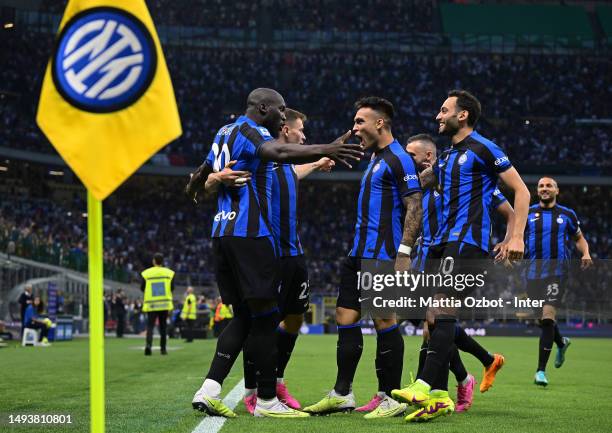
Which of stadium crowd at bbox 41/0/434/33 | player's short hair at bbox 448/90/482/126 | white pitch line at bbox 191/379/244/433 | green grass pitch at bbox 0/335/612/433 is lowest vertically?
green grass pitch at bbox 0/335/612/433

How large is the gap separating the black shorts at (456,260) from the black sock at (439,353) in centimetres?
21

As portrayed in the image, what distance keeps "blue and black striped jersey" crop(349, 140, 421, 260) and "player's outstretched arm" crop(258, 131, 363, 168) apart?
1.19 metres

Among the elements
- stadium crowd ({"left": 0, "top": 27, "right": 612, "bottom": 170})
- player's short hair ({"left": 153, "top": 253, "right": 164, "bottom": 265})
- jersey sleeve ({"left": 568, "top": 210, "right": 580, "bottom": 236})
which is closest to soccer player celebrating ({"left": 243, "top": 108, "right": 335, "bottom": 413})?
jersey sleeve ({"left": 568, "top": 210, "right": 580, "bottom": 236})

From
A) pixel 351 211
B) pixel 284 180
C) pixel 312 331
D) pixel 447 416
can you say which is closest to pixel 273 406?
pixel 447 416

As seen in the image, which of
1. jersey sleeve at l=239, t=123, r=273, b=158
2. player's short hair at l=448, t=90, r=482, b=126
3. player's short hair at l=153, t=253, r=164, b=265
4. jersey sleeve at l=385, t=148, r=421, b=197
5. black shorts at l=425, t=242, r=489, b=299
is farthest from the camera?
player's short hair at l=153, t=253, r=164, b=265

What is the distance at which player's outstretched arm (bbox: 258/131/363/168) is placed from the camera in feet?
16.9

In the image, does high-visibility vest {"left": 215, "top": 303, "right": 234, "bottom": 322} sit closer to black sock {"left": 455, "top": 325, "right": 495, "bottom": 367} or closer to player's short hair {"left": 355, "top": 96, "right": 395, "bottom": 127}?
black sock {"left": 455, "top": 325, "right": 495, "bottom": 367}

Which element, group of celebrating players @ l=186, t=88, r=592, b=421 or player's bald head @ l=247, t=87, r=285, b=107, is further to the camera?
player's bald head @ l=247, t=87, r=285, b=107

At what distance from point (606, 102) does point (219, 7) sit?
2395 cm

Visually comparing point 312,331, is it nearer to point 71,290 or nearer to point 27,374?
point 71,290

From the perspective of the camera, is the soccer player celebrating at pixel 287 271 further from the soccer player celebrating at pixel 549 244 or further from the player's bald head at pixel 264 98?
the soccer player celebrating at pixel 549 244

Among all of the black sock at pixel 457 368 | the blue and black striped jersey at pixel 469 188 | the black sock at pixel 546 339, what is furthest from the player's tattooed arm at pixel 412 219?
the black sock at pixel 546 339

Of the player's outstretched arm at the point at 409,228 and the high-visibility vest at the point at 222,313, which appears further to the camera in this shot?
the high-visibility vest at the point at 222,313

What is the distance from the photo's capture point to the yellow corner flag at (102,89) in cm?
328
